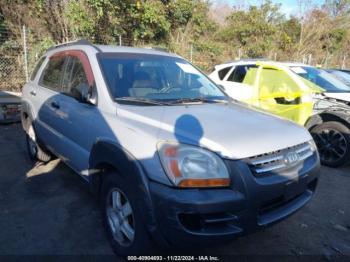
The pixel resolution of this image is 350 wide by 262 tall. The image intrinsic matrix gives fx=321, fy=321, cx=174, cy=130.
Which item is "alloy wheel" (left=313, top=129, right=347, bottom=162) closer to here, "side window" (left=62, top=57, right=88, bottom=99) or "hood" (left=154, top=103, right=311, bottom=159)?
"hood" (left=154, top=103, right=311, bottom=159)

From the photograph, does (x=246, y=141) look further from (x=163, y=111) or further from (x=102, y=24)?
(x=102, y=24)

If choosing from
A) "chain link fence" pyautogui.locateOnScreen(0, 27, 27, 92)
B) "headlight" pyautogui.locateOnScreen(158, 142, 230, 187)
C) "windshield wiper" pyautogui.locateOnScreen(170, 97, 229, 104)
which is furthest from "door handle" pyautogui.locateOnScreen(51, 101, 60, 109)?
"chain link fence" pyautogui.locateOnScreen(0, 27, 27, 92)

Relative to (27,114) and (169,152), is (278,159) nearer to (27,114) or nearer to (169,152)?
(169,152)

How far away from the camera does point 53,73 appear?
4.43 m

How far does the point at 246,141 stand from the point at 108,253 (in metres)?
1.67

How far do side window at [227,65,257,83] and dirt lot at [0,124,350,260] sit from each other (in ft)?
10.0

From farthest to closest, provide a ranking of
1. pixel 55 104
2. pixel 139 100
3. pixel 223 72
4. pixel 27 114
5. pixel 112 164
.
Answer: pixel 223 72, pixel 27 114, pixel 55 104, pixel 139 100, pixel 112 164

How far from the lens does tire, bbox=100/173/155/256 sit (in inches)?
98.7

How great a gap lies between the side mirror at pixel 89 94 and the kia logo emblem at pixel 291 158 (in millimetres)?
1849

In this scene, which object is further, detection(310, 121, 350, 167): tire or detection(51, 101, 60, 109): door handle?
detection(310, 121, 350, 167): tire

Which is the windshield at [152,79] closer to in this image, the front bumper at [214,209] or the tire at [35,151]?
the front bumper at [214,209]

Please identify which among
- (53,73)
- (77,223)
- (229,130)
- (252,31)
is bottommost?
(77,223)

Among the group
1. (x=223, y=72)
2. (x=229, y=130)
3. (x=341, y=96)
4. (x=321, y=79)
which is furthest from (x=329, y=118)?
(x=229, y=130)

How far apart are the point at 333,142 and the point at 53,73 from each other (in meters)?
4.69
